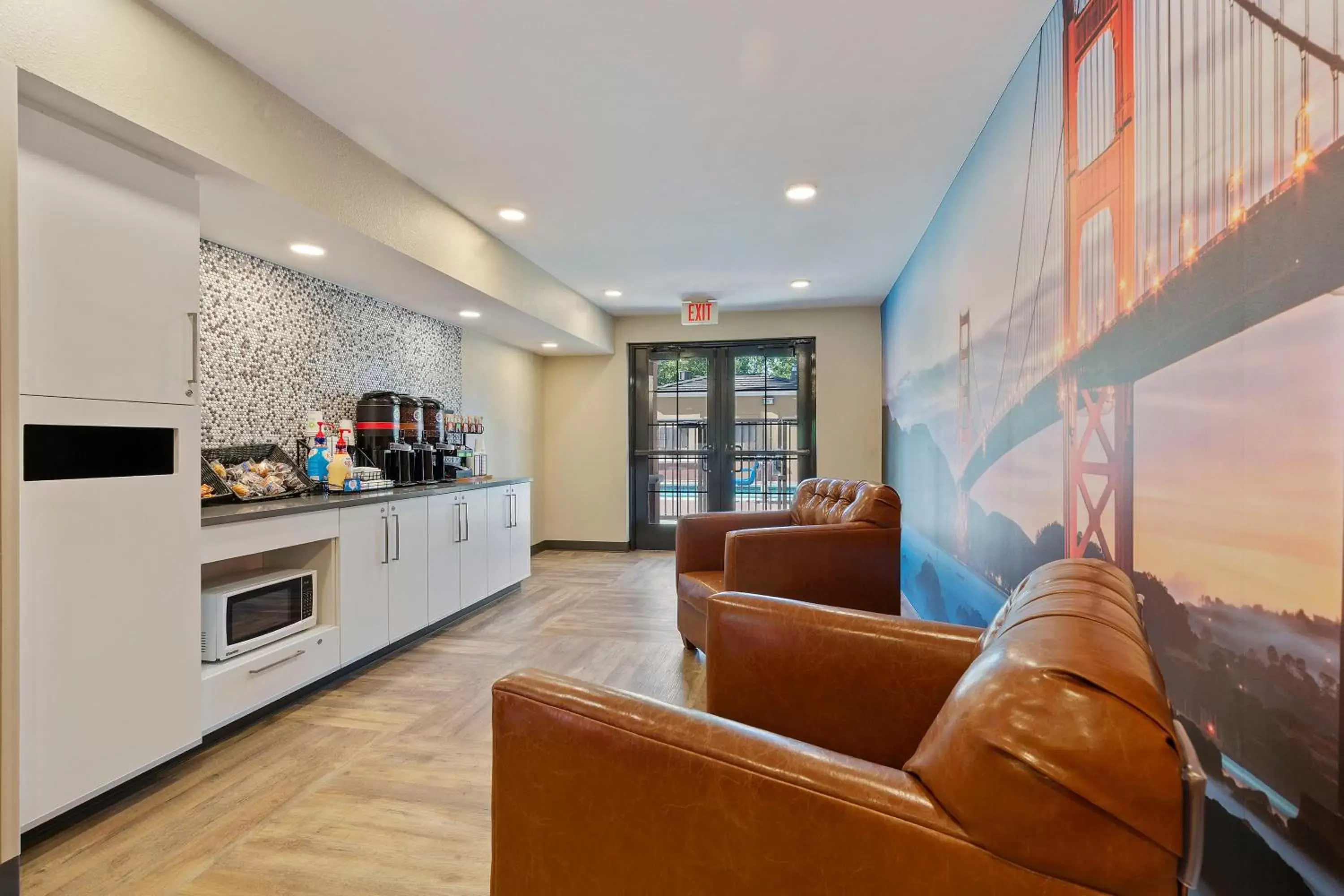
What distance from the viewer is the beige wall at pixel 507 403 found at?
18.2 feet

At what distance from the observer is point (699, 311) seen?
6.05m

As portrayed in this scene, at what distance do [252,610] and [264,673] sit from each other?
26 cm

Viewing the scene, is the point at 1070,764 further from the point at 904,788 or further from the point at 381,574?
the point at 381,574

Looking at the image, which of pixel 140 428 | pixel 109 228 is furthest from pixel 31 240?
pixel 140 428

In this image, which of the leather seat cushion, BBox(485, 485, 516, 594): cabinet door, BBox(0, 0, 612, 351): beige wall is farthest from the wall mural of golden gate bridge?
BBox(485, 485, 516, 594): cabinet door

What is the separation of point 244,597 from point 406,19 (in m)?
2.20

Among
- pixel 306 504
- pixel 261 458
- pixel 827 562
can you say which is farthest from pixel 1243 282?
pixel 261 458

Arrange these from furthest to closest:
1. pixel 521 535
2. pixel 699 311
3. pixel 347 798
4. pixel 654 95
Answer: pixel 699 311 → pixel 521 535 → pixel 654 95 → pixel 347 798

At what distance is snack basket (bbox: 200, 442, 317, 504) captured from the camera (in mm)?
2986

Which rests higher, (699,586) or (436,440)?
(436,440)

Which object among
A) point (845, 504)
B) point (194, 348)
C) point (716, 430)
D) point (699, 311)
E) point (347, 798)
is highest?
point (699, 311)

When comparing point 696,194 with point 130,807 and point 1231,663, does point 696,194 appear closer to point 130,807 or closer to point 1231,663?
point 1231,663

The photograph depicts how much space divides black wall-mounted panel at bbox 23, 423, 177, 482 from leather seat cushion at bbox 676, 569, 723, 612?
2.16 m

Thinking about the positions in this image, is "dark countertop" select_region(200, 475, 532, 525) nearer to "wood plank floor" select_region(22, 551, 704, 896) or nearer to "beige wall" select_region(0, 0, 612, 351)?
"wood plank floor" select_region(22, 551, 704, 896)
